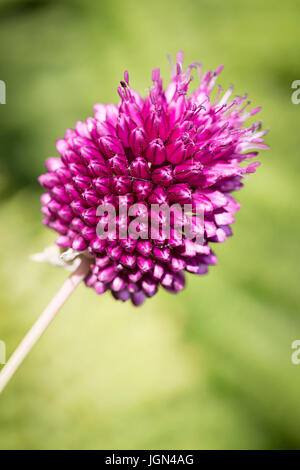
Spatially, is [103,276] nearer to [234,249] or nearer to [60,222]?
[60,222]

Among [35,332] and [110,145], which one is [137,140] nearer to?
[110,145]

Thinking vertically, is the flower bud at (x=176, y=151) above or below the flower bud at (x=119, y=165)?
above

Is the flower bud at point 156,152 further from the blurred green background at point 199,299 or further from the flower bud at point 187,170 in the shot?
the blurred green background at point 199,299

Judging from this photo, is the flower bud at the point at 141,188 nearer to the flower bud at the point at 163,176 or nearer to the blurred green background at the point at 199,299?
the flower bud at the point at 163,176

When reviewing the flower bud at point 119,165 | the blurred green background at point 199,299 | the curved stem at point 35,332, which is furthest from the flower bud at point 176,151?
the blurred green background at point 199,299

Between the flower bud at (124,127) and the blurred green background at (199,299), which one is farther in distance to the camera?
the blurred green background at (199,299)

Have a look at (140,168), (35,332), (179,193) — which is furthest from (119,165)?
(35,332)
